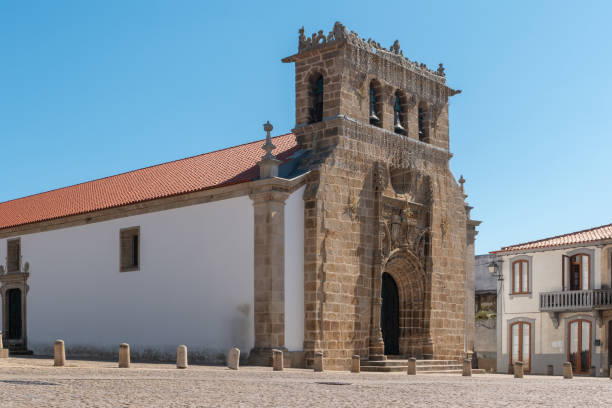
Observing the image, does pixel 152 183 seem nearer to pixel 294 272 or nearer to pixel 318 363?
pixel 294 272

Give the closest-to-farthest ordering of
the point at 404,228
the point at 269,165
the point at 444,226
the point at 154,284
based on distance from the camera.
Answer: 1. the point at 269,165
2. the point at 154,284
3. the point at 404,228
4. the point at 444,226

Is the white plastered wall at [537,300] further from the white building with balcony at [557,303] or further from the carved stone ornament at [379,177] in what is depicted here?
the carved stone ornament at [379,177]

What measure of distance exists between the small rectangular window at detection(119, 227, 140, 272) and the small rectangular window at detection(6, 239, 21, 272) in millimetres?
7045

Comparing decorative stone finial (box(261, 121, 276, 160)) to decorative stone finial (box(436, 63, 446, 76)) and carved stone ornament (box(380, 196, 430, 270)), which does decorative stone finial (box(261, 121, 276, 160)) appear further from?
decorative stone finial (box(436, 63, 446, 76))

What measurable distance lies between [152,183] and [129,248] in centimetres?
279

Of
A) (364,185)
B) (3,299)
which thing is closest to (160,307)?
(364,185)

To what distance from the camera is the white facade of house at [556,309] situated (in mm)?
34344

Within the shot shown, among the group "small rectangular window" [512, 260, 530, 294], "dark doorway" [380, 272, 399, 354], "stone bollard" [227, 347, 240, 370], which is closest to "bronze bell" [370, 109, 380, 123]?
"dark doorway" [380, 272, 399, 354]

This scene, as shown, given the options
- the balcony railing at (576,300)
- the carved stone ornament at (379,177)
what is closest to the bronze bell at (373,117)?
the carved stone ornament at (379,177)

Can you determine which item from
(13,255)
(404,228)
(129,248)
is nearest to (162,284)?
(129,248)

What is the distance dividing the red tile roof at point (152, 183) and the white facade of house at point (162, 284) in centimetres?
78

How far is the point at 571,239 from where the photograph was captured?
36219mm

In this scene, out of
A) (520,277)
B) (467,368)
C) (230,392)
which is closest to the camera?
(230,392)

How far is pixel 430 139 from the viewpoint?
27766 millimetres
